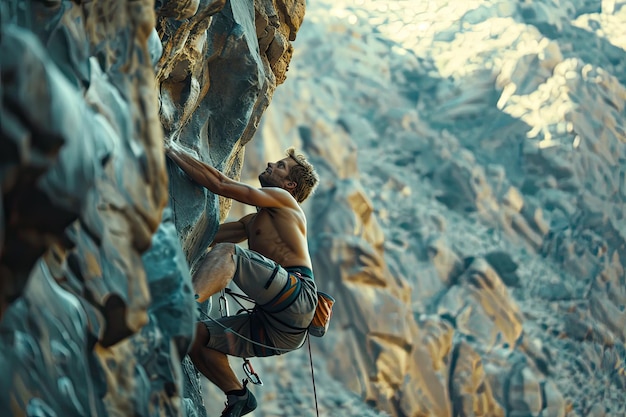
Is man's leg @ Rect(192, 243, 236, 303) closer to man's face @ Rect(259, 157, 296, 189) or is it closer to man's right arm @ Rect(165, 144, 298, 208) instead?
man's right arm @ Rect(165, 144, 298, 208)

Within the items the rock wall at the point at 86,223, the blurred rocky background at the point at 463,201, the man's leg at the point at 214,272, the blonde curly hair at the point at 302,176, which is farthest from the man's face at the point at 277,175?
the blurred rocky background at the point at 463,201

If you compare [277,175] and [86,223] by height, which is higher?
[86,223]

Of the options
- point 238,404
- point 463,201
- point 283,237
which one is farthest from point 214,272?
point 463,201

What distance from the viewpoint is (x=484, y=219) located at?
1564 cm

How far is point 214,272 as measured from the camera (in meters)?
3.91

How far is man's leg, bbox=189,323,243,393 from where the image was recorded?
4273mm

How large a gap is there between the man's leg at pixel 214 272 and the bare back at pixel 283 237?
14.8 inches

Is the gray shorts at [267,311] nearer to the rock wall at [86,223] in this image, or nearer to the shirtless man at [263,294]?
the shirtless man at [263,294]

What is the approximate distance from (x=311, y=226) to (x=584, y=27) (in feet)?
29.8

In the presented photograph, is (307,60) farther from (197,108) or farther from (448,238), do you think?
(197,108)

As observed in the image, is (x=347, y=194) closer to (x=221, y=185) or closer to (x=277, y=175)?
(x=277, y=175)

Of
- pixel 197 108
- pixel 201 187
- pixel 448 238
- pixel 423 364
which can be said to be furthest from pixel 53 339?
pixel 448 238

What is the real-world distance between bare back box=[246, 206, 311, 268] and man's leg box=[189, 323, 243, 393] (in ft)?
1.77

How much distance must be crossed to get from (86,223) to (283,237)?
2.15 m
